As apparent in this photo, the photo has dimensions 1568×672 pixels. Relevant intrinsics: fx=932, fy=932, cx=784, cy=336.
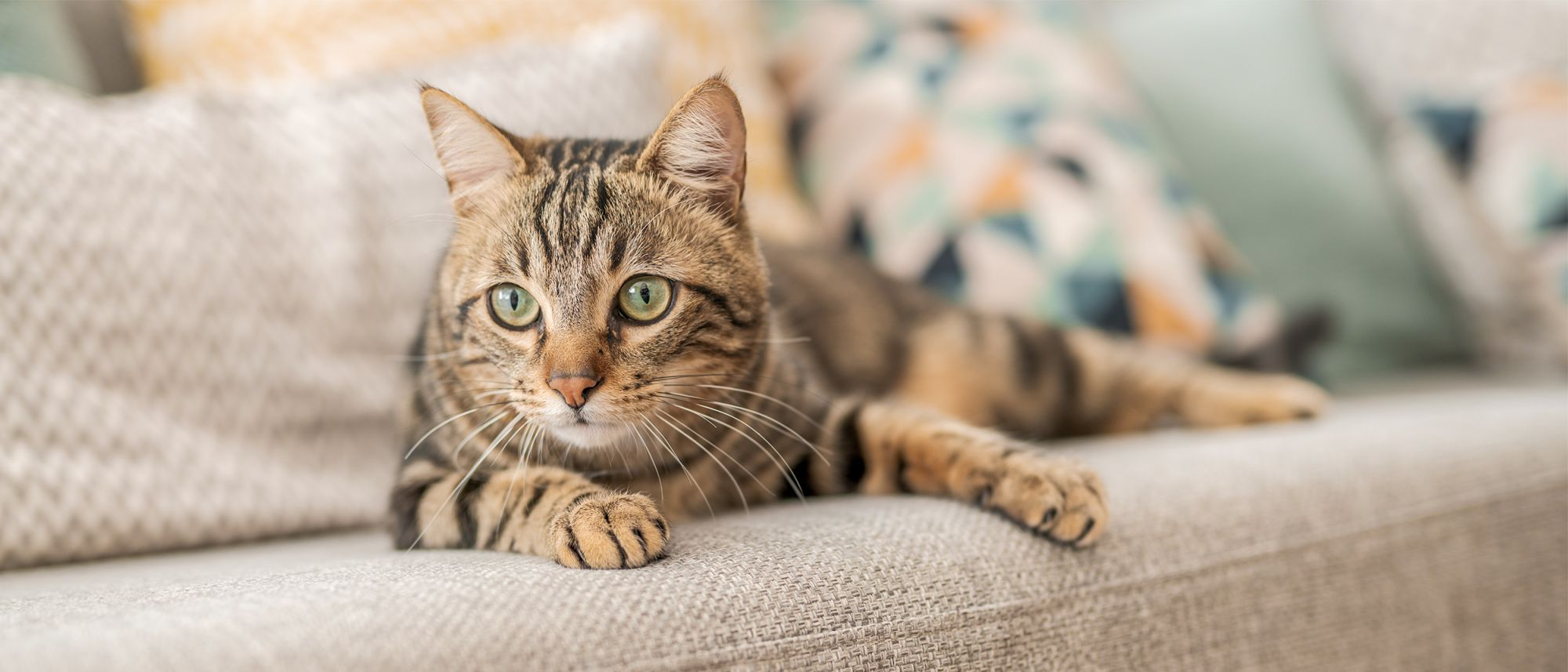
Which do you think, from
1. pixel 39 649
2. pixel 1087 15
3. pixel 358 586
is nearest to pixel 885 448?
pixel 358 586

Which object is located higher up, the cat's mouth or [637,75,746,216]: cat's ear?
[637,75,746,216]: cat's ear

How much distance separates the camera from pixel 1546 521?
0.97m

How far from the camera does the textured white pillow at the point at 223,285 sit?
88 centimetres

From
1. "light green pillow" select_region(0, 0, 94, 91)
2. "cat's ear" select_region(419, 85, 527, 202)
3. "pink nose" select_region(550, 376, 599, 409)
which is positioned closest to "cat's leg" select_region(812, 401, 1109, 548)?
"pink nose" select_region(550, 376, 599, 409)

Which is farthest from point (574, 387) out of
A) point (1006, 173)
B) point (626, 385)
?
point (1006, 173)

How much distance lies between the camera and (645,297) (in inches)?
32.3

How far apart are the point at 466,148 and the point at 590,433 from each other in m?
0.30

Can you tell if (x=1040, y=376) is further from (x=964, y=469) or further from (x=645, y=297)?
(x=645, y=297)

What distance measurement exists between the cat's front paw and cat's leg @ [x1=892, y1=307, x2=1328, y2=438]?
2.28 ft

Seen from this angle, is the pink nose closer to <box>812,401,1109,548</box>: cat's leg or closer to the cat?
the cat

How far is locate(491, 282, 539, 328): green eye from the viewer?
2.69 ft

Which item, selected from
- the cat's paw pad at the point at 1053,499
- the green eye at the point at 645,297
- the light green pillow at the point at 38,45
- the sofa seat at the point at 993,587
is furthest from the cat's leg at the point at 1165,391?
the light green pillow at the point at 38,45

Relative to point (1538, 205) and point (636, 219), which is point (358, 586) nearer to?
point (636, 219)

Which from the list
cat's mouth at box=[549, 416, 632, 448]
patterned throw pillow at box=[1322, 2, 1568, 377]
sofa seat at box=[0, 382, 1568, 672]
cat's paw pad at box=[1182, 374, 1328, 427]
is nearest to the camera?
sofa seat at box=[0, 382, 1568, 672]
